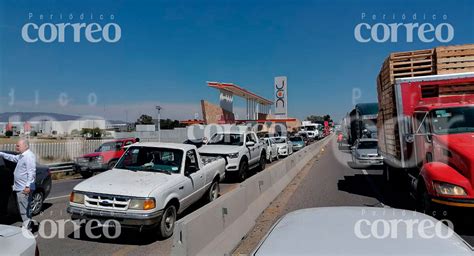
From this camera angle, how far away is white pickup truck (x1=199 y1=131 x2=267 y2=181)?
46.3 ft

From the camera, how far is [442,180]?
668 centimetres

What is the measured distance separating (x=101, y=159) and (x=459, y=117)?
14.2m

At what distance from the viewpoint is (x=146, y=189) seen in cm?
654

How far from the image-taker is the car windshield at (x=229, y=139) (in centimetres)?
1566

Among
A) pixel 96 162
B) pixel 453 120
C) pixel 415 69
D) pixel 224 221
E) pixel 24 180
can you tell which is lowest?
pixel 224 221

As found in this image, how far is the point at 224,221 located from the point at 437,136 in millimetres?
4760

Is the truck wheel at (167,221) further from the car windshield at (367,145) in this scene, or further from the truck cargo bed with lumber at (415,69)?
the car windshield at (367,145)

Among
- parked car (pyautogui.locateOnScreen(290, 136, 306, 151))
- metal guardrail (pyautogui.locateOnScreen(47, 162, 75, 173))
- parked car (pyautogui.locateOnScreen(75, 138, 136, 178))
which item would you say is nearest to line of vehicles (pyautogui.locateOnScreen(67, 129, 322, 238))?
parked car (pyautogui.locateOnScreen(75, 138, 136, 178))

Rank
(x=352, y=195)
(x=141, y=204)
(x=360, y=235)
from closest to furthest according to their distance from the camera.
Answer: (x=360, y=235)
(x=141, y=204)
(x=352, y=195)

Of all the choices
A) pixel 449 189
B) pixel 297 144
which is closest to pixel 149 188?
pixel 449 189

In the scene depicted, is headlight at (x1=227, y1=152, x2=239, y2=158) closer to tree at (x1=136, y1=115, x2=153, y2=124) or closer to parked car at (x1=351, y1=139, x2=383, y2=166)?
parked car at (x1=351, y1=139, x2=383, y2=166)

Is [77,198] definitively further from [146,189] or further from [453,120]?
[453,120]

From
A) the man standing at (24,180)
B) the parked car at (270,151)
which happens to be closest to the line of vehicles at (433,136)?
the man standing at (24,180)

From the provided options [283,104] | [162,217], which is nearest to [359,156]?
[162,217]
